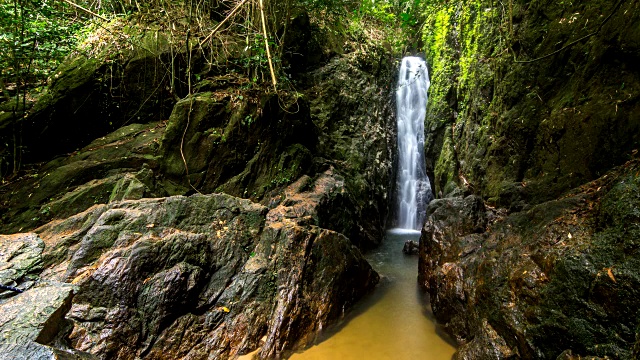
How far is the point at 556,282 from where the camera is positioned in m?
2.79

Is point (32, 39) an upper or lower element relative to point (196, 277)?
upper

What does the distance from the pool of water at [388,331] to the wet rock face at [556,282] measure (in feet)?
1.14

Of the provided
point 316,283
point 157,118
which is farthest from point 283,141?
point 316,283

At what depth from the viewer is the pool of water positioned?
379 centimetres

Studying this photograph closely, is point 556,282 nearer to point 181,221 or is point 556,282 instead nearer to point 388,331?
point 388,331

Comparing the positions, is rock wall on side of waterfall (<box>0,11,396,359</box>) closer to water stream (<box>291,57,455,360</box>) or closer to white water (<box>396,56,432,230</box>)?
water stream (<box>291,57,455,360</box>)

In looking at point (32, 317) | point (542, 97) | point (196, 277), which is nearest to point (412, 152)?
point (542, 97)

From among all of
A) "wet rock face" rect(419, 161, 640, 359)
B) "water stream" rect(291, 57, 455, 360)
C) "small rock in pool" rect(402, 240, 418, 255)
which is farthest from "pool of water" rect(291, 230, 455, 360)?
"small rock in pool" rect(402, 240, 418, 255)

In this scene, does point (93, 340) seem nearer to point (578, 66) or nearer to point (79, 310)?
point (79, 310)

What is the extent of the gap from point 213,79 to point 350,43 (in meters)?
6.28

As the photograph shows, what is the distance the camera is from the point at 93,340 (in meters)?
3.15

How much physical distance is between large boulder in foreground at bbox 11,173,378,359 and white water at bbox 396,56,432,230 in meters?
6.17

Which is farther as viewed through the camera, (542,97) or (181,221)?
(542,97)

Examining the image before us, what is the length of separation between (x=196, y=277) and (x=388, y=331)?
2.81 m
